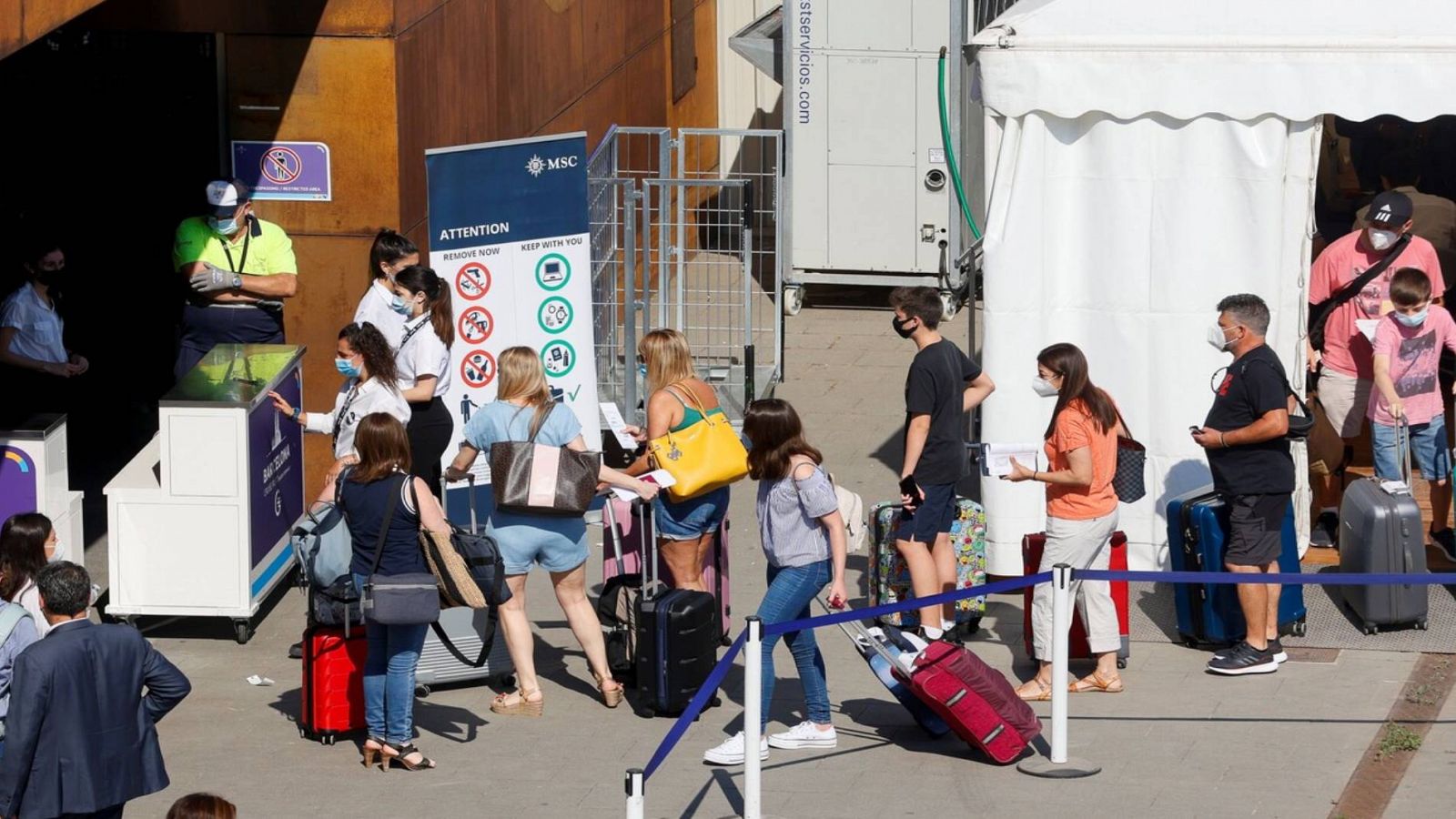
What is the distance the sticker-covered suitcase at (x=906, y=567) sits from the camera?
9.23 m

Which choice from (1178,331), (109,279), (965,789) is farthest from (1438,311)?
(109,279)

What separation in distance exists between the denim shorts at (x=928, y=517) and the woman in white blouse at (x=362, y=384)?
232 centimetres

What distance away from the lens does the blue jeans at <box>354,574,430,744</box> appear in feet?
24.7

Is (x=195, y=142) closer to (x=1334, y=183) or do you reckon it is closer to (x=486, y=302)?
(x=486, y=302)

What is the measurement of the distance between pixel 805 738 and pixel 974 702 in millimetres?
742

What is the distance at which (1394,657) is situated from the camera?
9000 mm

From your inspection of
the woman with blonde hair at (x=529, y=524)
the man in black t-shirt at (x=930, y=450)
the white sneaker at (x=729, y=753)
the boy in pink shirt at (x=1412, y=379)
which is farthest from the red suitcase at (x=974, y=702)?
the boy in pink shirt at (x=1412, y=379)

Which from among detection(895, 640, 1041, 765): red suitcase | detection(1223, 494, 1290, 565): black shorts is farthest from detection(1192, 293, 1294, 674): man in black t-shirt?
detection(895, 640, 1041, 765): red suitcase

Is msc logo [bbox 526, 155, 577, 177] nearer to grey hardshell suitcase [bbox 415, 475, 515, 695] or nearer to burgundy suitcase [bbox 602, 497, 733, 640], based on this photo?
burgundy suitcase [bbox 602, 497, 733, 640]

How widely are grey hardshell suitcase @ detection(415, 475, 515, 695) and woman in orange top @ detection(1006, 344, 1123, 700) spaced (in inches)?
90.5

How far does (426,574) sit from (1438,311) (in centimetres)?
548

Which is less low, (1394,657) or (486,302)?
(486,302)

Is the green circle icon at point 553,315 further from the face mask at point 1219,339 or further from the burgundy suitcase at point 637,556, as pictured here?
the face mask at point 1219,339

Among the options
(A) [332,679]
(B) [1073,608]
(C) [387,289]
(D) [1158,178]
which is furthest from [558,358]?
(B) [1073,608]
